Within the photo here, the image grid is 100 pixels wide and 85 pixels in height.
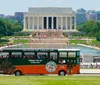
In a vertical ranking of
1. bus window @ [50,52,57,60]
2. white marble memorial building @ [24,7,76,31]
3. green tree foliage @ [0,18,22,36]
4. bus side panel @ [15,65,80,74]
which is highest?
white marble memorial building @ [24,7,76,31]

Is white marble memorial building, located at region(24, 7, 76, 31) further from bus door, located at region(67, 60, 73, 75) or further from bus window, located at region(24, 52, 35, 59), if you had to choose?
bus window, located at region(24, 52, 35, 59)

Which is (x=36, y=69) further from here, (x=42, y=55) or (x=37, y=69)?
(x=42, y=55)

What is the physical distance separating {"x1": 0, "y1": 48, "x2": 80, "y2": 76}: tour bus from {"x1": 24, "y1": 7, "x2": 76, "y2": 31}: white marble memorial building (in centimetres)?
11206

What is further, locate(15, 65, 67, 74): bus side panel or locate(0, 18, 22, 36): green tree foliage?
locate(0, 18, 22, 36): green tree foliage

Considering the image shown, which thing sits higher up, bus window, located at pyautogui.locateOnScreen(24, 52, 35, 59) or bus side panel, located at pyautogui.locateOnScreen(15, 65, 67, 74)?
bus window, located at pyautogui.locateOnScreen(24, 52, 35, 59)

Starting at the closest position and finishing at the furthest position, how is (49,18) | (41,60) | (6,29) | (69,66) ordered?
(41,60) → (69,66) → (6,29) → (49,18)

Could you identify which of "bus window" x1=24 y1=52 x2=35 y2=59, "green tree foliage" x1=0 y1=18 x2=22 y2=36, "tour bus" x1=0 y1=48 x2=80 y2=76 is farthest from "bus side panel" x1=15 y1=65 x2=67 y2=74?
"green tree foliage" x1=0 y1=18 x2=22 y2=36

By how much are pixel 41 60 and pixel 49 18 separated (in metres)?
114

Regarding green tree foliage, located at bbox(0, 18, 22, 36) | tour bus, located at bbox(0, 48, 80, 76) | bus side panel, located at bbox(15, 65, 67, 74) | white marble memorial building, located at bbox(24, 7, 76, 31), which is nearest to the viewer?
tour bus, located at bbox(0, 48, 80, 76)

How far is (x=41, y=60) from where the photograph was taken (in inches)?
1181

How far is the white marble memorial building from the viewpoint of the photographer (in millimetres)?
143125

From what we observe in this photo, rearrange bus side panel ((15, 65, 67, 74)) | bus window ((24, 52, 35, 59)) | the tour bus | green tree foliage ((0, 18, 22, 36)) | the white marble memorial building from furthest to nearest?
1. the white marble memorial building
2. green tree foliage ((0, 18, 22, 36))
3. bus side panel ((15, 65, 67, 74))
4. bus window ((24, 52, 35, 59))
5. the tour bus

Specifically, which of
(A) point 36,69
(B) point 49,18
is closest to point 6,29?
(B) point 49,18

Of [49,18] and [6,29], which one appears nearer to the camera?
[6,29]
